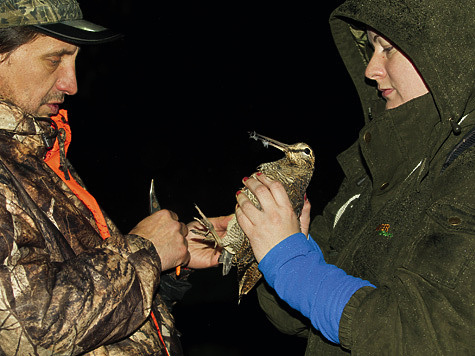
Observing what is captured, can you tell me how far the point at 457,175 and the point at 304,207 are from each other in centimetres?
112

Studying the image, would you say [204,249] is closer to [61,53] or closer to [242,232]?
[242,232]

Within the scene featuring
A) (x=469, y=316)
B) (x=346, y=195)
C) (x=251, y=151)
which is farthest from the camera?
(x=251, y=151)

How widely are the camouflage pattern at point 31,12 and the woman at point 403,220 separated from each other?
115 centimetres

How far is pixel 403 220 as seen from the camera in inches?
70.7

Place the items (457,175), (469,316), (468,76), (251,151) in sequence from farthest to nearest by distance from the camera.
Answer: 1. (251,151)
2. (468,76)
3. (457,175)
4. (469,316)

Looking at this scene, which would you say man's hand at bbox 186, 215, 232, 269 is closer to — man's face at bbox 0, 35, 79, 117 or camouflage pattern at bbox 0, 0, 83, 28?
man's face at bbox 0, 35, 79, 117

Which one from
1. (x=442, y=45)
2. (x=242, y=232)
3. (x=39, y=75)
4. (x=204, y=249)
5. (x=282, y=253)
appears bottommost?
(x=204, y=249)

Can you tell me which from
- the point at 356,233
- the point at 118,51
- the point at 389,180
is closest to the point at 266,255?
the point at 356,233

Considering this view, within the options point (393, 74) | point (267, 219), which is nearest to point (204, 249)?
point (267, 219)

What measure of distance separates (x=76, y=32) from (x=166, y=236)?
3.21 feet

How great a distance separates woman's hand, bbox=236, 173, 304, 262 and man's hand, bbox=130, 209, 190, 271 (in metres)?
0.30

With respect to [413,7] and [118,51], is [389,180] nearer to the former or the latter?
[413,7]

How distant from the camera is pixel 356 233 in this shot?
6.96 ft

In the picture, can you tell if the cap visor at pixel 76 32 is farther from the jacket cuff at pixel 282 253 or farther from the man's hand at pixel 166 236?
the jacket cuff at pixel 282 253
